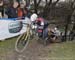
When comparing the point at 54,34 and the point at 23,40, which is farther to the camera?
the point at 54,34

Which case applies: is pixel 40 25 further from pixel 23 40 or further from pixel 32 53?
pixel 32 53

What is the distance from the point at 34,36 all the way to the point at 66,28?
247 cm

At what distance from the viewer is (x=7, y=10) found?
14055 mm

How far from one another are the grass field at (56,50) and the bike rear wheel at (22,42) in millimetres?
250

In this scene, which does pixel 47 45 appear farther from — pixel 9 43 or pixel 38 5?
pixel 38 5

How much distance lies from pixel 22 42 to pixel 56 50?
126 cm

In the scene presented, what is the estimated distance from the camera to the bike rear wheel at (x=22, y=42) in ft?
41.4

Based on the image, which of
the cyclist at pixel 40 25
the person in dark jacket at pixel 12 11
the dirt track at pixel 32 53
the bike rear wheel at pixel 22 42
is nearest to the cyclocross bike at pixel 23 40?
the bike rear wheel at pixel 22 42

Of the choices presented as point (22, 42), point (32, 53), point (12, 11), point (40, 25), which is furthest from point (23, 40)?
point (12, 11)

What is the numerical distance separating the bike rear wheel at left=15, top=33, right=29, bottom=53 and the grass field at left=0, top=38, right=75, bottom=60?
0.82 ft

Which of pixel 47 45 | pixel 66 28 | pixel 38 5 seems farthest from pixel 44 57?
pixel 38 5

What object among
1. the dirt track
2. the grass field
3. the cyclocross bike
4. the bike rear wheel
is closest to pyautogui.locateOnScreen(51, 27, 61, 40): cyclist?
the grass field

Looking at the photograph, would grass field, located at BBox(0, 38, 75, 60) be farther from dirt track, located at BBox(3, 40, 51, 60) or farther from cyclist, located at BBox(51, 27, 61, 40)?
cyclist, located at BBox(51, 27, 61, 40)

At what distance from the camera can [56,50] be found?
41.4ft
